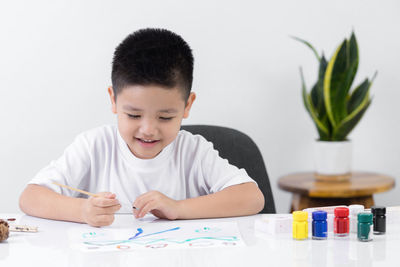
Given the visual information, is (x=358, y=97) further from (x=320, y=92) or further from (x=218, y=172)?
(x=218, y=172)

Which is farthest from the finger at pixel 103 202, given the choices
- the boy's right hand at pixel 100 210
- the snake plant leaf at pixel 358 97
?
the snake plant leaf at pixel 358 97

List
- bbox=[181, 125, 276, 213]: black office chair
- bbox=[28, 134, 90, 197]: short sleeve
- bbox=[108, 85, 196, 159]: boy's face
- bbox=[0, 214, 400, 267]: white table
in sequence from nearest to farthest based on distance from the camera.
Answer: bbox=[0, 214, 400, 267]: white table < bbox=[108, 85, 196, 159]: boy's face < bbox=[28, 134, 90, 197]: short sleeve < bbox=[181, 125, 276, 213]: black office chair

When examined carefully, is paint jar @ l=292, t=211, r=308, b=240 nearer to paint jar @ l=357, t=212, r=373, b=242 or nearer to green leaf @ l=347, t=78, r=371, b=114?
paint jar @ l=357, t=212, r=373, b=242

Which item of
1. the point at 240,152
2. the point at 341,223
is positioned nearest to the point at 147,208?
the point at 341,223

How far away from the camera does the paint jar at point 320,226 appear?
1.04 meters

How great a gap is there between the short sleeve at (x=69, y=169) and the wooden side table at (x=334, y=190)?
0.99 metres

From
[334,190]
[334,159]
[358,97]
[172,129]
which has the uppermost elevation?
[358,97]

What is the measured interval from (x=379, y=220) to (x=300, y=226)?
16 centimetres

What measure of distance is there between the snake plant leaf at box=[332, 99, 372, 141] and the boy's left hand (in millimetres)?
1239

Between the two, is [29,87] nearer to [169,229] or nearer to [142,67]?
[142,67]

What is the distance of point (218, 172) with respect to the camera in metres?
1.44

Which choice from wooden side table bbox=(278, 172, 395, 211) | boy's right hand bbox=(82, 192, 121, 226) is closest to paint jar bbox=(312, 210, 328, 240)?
boy's right hand bbox=(82, 192, 121, 226)

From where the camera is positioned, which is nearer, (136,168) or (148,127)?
(148,127)

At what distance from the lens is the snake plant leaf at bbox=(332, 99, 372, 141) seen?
2262mm
